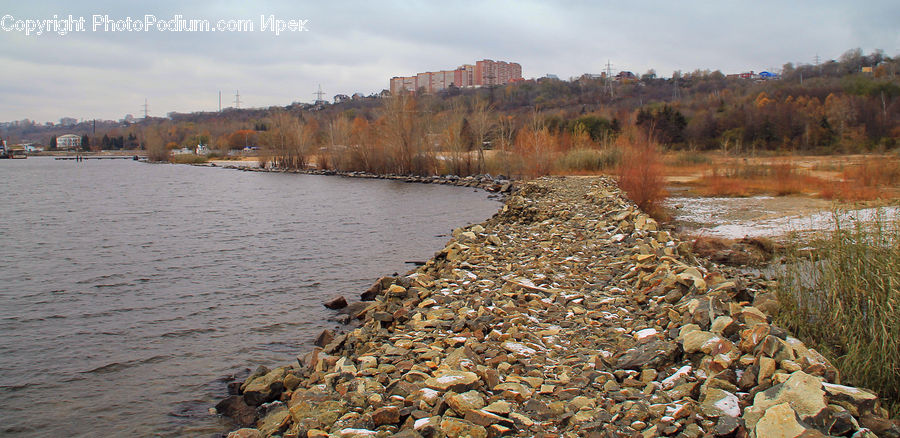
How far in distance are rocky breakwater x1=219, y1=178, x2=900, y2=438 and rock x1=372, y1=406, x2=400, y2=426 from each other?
11mm

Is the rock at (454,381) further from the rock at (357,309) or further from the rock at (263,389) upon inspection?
the rock at (357,309)

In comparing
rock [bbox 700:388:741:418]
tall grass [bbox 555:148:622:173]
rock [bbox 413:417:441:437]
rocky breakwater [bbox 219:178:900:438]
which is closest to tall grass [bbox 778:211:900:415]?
rocky breakwater [bbox 219:178:900:438]

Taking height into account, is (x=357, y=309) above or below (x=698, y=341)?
below

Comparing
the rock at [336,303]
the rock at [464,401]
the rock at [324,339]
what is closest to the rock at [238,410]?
the rock at [324,339]

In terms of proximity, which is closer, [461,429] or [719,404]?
[719,404]

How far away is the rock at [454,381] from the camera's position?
4730 millimetres

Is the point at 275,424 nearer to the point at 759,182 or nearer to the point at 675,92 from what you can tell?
the point at 759,182

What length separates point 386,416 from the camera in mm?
4430

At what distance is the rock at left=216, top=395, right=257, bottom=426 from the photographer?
604 cm

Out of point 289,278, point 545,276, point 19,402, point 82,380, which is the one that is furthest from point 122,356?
point 545,276

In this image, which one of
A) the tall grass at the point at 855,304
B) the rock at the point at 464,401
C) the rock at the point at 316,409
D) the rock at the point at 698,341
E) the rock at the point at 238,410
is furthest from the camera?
the rock at the point at 238,410

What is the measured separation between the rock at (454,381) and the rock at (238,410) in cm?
227

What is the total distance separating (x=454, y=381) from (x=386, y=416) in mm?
682

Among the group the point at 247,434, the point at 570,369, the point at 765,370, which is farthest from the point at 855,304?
the point at 247,434
